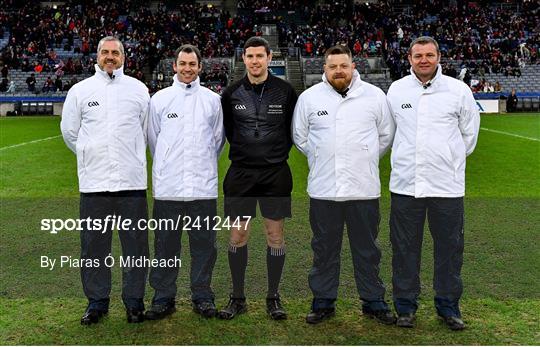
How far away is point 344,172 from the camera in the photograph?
5223 mm

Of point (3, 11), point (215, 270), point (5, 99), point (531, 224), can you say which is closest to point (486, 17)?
point (5, 99)

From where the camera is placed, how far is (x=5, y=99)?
35.8 metres

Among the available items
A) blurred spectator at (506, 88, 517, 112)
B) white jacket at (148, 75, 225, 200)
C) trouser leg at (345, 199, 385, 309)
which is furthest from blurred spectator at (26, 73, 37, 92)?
trouser leg at (345, 199, 385, 309)

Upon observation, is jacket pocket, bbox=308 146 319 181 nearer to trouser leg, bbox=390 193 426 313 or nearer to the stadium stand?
trouser leg, bbox=390 193 426 313

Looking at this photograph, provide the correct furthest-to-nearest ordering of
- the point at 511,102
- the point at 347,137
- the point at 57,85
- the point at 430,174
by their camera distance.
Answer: the point at 57,85
the point at 511,102
the point at 347,137
the point at 430,174

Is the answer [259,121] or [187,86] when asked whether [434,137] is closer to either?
[259,121]

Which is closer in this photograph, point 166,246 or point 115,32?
point 166,246

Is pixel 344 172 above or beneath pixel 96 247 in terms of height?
above

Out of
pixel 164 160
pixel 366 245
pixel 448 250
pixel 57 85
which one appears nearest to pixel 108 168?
pixel 164 160

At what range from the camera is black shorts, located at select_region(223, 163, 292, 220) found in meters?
5.32

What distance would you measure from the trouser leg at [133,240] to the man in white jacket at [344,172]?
1477 mm

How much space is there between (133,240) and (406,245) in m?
2.35

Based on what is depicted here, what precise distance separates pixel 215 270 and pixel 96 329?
1.90 meters

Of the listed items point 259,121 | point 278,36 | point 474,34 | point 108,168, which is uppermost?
point 474,34
